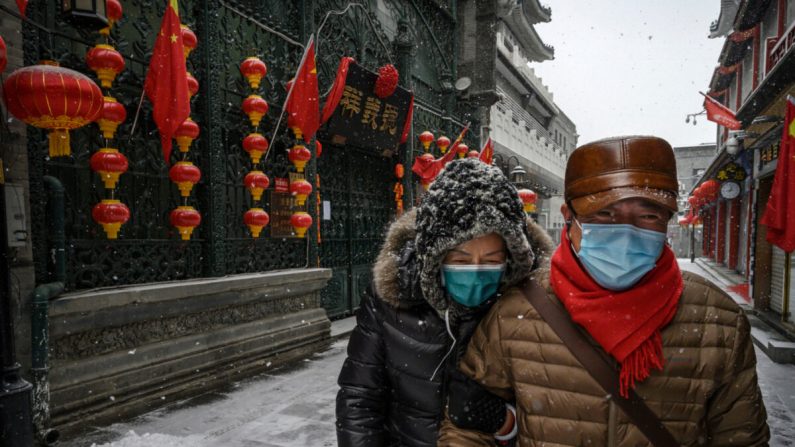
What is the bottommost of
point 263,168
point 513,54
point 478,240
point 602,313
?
point 602,313

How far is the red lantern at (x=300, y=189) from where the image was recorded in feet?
23.9

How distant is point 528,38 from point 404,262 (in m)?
35.5

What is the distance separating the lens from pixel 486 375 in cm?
170

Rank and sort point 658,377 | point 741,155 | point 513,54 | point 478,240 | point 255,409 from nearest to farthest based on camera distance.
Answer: point 658,377, point 478,240, point 255,409, point 741,155, point 513,54

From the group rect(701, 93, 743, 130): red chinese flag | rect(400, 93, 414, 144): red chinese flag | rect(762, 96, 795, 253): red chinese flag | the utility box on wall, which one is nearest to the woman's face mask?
the utility box on wall

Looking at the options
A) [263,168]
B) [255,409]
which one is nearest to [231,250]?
[263,168]

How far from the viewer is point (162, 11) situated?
19.1 feet

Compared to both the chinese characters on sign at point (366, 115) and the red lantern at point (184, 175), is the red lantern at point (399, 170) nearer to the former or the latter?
the chinese characters on sign at point (366, 115)

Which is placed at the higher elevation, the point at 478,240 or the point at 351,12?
the point at 351,12

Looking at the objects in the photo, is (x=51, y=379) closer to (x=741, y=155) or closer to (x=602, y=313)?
(x=602, y=313)

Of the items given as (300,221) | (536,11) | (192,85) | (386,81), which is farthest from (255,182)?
(536,11)

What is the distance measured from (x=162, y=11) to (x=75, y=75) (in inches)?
104

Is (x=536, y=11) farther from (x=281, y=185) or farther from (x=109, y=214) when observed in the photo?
(x=109, y=214)

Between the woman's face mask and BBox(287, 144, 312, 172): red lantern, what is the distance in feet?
19.0
